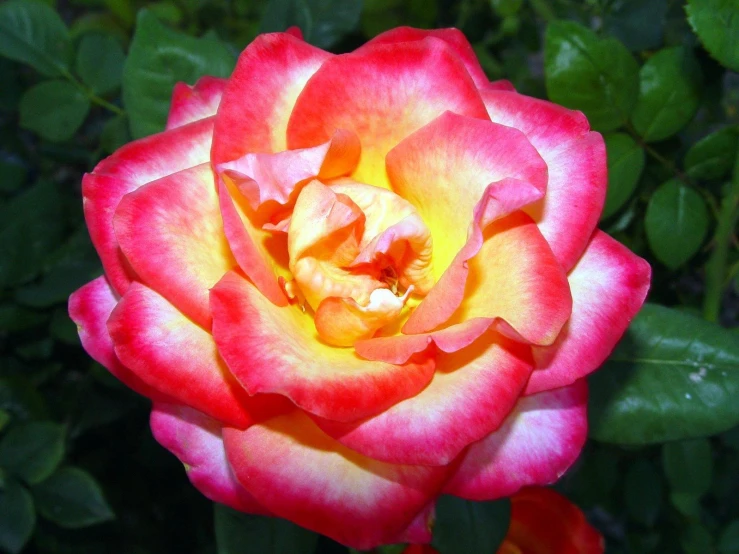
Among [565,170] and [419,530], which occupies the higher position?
[565,170]

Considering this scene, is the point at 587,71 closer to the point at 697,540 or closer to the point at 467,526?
the point at 467,526

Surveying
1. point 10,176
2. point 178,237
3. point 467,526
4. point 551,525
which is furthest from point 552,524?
point 10,176

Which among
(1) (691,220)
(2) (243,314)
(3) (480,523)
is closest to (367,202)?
(2) (243,314)

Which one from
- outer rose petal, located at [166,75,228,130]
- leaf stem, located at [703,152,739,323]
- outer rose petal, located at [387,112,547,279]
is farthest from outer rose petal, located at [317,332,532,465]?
leaf stem, located at [703,152,739,323]

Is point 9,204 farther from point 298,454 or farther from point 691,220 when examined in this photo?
point 691,220

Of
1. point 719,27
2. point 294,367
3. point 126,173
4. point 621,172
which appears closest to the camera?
point 294,367

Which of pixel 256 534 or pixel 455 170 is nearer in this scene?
pixel 455 170
